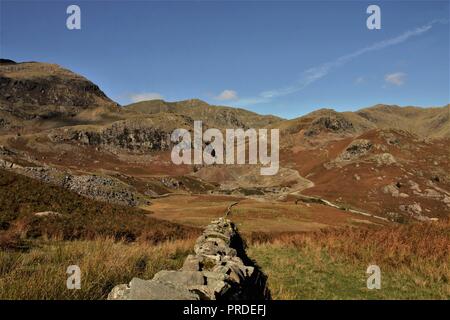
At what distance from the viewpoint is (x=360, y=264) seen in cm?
1289

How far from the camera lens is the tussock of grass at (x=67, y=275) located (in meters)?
6.23

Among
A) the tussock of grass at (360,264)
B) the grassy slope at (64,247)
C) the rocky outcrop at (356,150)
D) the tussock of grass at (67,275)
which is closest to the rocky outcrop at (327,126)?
the rocky outcrop at (356,150)

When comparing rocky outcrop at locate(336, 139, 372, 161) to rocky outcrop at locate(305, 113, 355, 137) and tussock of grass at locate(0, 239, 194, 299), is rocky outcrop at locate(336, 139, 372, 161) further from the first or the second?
tussock of grass at locate(0, 239, 194, 299)

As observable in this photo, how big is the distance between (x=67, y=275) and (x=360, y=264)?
31.8 feet

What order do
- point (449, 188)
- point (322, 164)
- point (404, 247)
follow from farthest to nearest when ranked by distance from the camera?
1. point (322, 164)
2. point (449, 188)
3. point (404, 247)

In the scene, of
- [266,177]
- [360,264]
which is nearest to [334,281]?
[360,264]

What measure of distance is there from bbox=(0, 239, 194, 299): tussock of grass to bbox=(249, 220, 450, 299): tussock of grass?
3.38 m

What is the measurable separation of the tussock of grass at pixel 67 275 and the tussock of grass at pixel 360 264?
3376mm

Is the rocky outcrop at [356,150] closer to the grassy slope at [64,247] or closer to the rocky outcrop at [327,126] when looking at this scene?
the rocky outcrop at [327,126]
